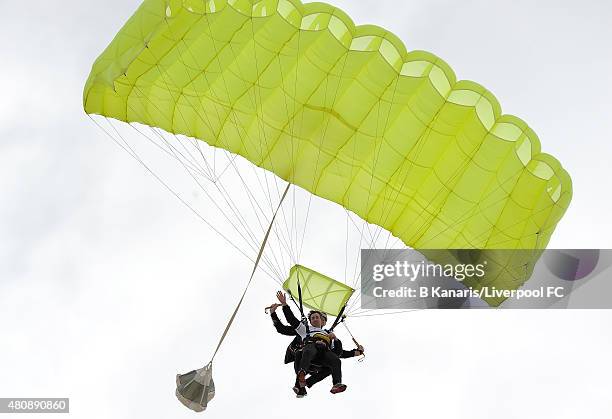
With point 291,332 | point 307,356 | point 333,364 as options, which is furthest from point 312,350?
point 291,332

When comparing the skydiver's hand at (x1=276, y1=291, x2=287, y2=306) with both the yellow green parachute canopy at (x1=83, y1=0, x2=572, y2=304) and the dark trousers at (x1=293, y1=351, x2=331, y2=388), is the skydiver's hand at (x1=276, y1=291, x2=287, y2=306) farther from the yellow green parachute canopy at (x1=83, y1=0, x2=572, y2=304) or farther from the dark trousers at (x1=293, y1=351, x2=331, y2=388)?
the yellow green parachute canopy at (x1=83, y1=0, x2=572, y2=304)

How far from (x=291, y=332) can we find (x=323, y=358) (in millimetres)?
584

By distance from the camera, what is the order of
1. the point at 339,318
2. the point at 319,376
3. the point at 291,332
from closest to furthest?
1. the point at 319,376
2. the point at 291,332
3. the point at 339,318

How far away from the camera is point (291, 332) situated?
469 inches

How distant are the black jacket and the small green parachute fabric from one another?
2.50 ft

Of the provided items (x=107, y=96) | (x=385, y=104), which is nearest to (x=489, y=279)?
(x=385, y=104)

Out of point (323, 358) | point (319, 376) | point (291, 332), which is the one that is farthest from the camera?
point (291, 332)

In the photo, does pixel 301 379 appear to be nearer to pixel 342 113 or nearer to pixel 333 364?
pixel 333 364

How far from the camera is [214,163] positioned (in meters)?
13.3

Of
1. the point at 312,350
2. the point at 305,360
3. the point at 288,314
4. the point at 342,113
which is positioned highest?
the point at 342,113

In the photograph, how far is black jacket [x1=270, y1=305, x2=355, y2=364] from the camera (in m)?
11.9

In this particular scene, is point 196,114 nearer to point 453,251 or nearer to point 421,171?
point 421,171

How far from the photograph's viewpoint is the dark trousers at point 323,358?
1157cm

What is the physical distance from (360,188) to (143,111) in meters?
3.40
